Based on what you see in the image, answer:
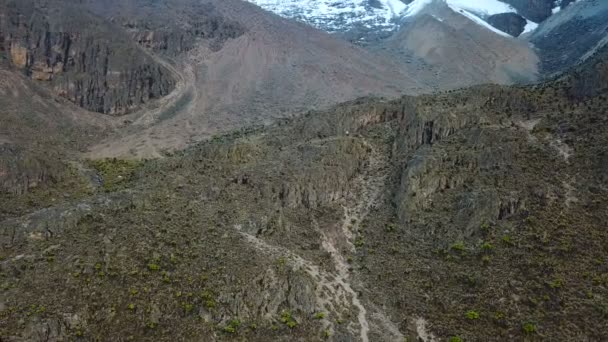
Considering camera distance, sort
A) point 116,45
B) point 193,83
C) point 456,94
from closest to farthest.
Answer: point 456,94 < point 116,45 < point 193,83

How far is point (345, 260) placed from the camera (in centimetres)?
7081

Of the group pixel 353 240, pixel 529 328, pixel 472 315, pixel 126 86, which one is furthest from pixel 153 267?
pixel 126 86

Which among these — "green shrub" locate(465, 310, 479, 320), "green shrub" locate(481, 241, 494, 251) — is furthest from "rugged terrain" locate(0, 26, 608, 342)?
"green shrub" locate(481, 241, 494, 251)

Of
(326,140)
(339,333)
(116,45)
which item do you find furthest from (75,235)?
(116,45)

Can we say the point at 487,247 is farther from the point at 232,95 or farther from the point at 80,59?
the point at 80,59

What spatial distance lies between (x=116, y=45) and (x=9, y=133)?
184 feet

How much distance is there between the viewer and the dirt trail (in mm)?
60750

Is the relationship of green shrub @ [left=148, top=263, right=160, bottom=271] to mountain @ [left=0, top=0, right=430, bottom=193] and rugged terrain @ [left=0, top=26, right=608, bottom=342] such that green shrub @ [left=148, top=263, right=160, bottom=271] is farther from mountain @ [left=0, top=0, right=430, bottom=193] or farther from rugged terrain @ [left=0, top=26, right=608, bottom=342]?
mountain @ [left=0, top=0, right=430, bottom=193]

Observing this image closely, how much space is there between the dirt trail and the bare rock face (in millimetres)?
97301

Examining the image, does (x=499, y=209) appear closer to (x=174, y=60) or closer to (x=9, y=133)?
(x=9, y=133)

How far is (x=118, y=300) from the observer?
5672cm

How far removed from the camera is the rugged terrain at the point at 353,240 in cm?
5622

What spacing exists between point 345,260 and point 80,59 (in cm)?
12111

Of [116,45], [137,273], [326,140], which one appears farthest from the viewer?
[116,45]
